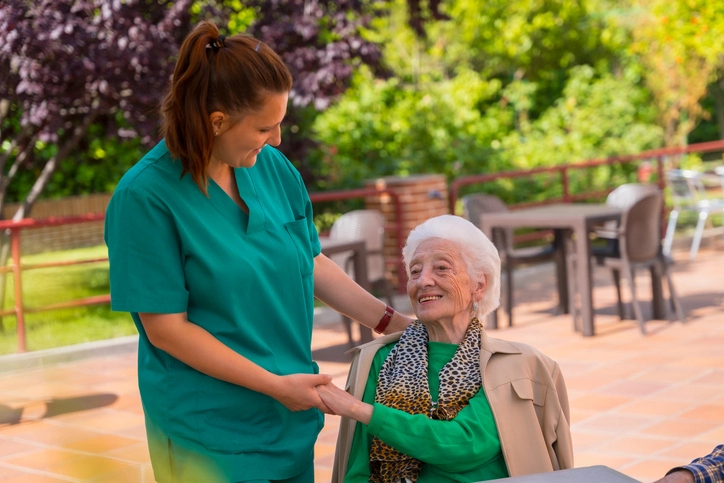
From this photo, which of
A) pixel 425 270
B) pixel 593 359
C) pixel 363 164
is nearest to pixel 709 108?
pixel 363 164

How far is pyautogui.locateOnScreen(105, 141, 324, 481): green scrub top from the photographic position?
5.97 ft

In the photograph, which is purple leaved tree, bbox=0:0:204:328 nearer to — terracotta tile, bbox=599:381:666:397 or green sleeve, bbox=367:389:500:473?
terracotta tile, bbox=599:381:666:397

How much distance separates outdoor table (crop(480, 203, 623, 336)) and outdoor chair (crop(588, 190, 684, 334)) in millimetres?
162

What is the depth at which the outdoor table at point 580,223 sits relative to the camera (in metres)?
6.64

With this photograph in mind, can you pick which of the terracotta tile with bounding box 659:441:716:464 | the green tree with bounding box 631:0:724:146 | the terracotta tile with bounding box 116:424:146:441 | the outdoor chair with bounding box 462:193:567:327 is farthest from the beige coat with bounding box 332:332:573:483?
the green tree with bounding box 631:0:724:146

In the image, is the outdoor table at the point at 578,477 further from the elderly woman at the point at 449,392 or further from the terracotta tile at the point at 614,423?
the terracotta tile at the point at 614,423

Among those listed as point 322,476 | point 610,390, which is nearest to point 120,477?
point 322,476

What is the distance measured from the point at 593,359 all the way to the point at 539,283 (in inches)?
138

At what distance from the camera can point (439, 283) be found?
2.48 m

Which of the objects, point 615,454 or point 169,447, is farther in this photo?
point 615,454

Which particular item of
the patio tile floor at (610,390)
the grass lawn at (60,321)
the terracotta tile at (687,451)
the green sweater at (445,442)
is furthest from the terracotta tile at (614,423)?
the grass lawn at (60,321)

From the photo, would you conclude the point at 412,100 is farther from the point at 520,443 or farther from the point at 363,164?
the point at 520,443

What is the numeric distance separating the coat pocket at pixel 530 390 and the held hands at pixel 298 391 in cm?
54

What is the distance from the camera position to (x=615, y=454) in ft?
13.6
